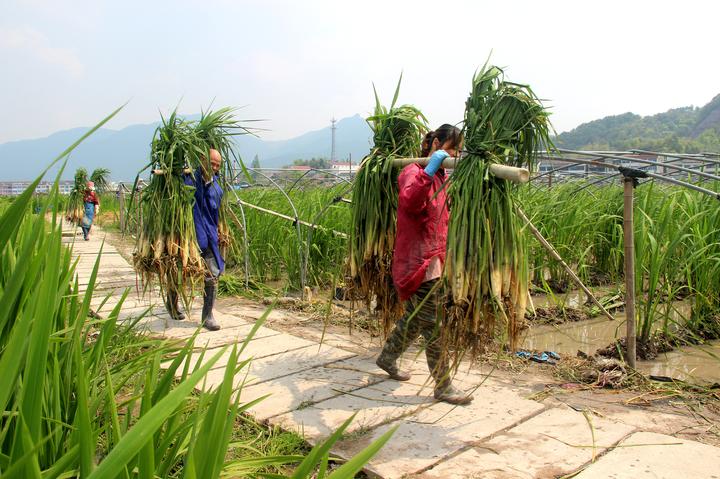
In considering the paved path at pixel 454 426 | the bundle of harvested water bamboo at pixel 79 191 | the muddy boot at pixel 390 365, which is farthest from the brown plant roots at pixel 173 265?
the bundle of harvested water bamboo at pixel 79 191

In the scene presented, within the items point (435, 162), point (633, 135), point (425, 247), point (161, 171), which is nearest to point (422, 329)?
point (425, 247)

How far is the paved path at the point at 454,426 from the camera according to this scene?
220 centimetres

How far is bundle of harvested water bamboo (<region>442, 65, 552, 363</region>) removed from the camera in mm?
2422

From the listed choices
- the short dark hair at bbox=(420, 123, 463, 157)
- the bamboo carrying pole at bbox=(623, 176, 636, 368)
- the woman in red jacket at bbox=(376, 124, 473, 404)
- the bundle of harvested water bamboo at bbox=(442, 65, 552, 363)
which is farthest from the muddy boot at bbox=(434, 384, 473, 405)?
the short dark hair at bbox=(420, 123, 463, 157)

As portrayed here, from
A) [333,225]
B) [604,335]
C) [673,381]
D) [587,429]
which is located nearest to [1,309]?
[587,429]

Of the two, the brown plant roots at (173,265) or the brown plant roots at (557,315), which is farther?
the brown plant roots at (557,315)

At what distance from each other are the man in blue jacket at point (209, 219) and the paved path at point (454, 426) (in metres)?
0.88

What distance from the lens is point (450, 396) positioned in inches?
112

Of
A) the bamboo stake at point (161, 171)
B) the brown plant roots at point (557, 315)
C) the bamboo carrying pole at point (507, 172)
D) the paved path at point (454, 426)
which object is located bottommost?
the brown plant roots at point (557, 315)

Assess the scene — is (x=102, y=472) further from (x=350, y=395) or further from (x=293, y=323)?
(x=293, y=323)

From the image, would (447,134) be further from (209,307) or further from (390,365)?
(209,307)

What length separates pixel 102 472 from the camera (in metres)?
0.87

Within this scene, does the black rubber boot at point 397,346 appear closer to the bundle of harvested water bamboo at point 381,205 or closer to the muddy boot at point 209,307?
the bundle of harvested water bamboo at point 381,205

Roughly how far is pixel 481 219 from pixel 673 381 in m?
1.58
